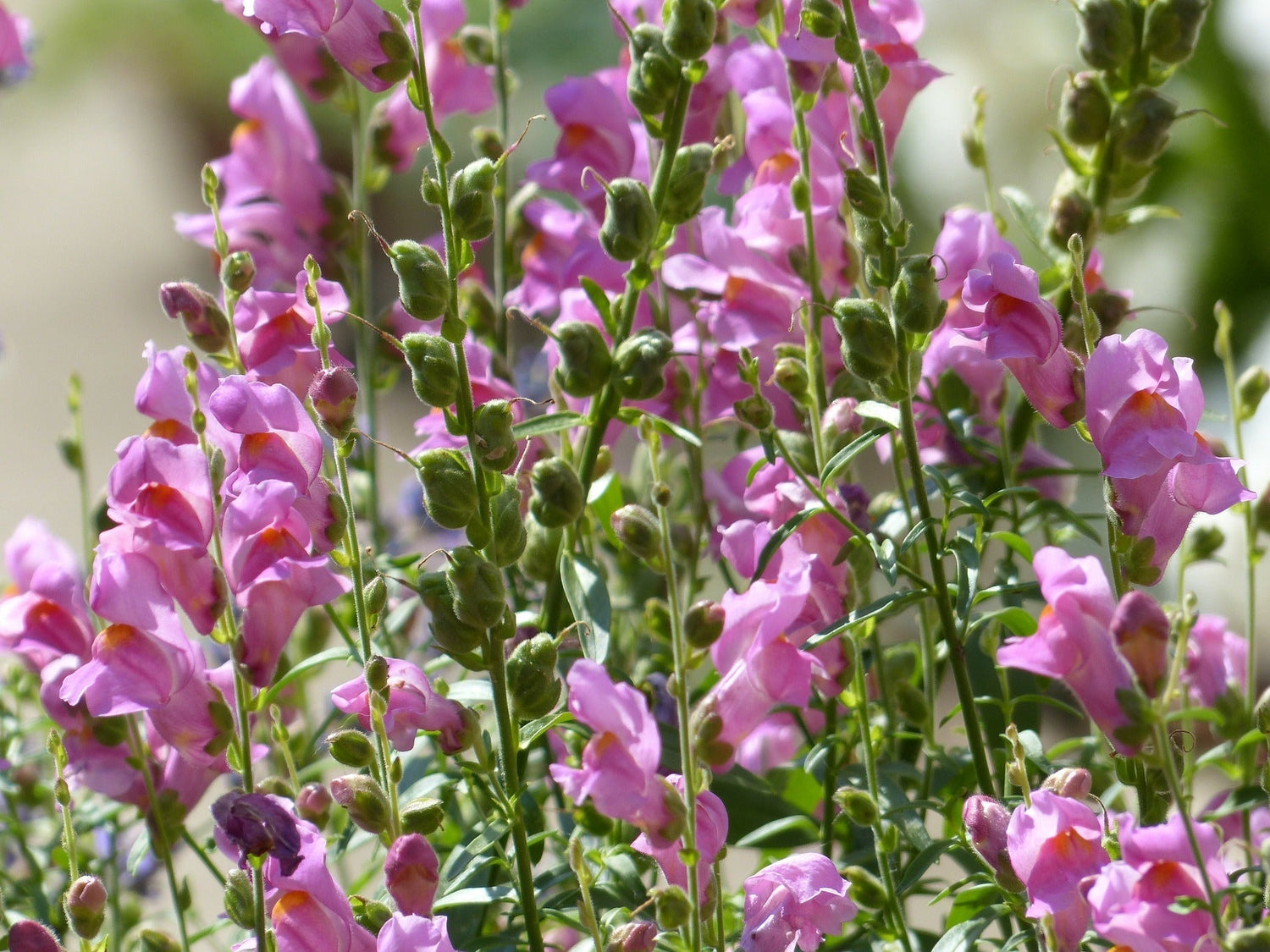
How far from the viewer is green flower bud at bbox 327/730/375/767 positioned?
0.41m

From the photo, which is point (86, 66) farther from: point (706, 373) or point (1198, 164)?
point (706, 373)

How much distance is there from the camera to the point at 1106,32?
0.52m

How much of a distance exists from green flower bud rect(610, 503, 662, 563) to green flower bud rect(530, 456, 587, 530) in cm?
2

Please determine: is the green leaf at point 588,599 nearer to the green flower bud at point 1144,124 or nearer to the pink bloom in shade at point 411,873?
the pink bloom in shade at point 411,873

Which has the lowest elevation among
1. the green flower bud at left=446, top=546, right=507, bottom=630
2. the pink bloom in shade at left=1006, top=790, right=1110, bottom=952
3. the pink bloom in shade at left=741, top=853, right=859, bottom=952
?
the pink bloom in shade at left=741, top=853, right=859, bottom=952

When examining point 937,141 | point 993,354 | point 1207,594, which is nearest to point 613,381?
point 993,354

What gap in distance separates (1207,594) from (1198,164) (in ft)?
3.58

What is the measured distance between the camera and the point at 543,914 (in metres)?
0.43

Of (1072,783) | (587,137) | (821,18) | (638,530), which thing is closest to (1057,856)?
(1072,783)

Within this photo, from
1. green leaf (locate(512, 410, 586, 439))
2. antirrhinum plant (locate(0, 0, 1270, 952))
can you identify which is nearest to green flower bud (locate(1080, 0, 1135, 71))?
antirrhinum plant (locate(0, 0, 1270, 952))

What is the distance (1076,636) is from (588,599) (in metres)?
0.15

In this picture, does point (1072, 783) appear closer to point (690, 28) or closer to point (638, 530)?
point (638, 530)

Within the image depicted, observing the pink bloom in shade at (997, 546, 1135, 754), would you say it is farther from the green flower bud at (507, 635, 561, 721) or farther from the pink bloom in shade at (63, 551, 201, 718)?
the pink bloom in shade at (63, 551, 201, 718)

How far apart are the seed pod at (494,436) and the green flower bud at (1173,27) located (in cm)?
29
